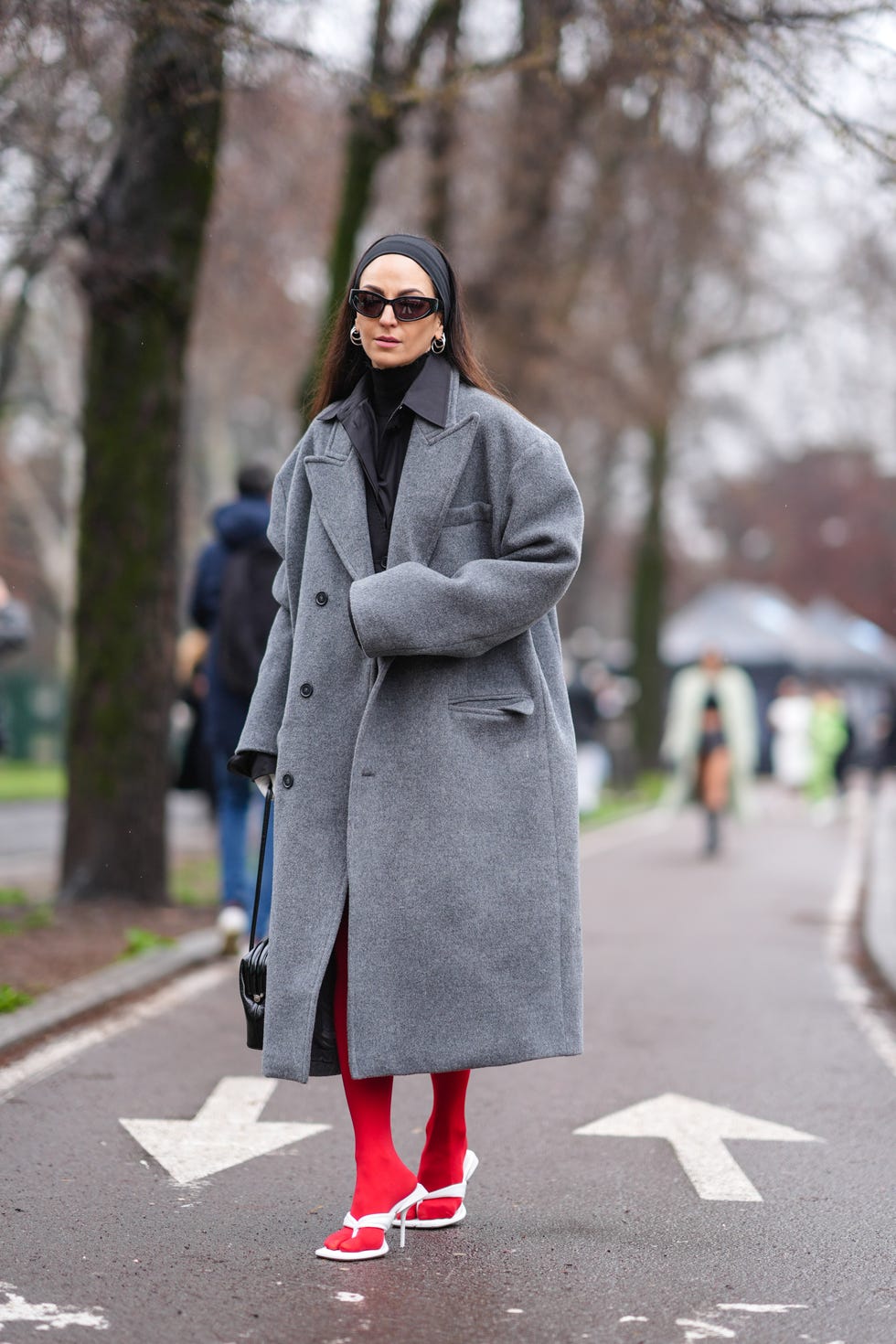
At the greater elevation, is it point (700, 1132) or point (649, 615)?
point (649, 615)

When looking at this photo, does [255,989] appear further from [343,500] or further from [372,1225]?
[343,500]

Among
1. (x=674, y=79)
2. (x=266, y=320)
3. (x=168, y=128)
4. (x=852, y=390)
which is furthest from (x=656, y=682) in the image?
(x=674, y=79)

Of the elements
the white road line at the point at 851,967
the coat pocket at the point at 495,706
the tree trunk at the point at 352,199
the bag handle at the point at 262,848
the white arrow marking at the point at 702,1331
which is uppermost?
the tree trunk at the point at 352,199

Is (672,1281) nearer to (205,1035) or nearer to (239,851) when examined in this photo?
(205,1035)

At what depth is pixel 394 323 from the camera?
4.03m

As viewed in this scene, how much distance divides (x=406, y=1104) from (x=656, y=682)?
2625cm

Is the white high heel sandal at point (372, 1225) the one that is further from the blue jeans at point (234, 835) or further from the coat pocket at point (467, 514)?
the blue jeans at point (234, 835)

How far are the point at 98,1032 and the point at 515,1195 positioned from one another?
7.92 ft

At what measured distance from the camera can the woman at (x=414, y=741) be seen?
3.88 m

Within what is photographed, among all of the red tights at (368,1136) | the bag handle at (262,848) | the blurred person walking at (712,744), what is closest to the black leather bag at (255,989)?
the bag handle at (262,848)

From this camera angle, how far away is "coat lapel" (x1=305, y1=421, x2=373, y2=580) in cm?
400

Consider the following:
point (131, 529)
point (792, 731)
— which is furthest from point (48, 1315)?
point (792, 731)

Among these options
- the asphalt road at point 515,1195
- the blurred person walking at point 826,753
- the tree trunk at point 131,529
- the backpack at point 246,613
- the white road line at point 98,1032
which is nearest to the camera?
the asphalt road at point 515,1195

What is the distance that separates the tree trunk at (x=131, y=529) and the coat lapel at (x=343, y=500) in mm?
5980
